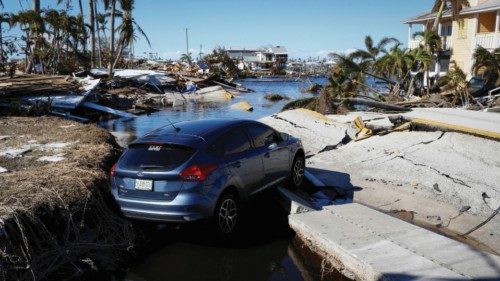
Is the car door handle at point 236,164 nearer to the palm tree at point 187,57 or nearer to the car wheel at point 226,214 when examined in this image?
the car wheel at point 226,214

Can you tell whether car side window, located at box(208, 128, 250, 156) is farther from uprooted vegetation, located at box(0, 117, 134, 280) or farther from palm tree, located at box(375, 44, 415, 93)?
palm tree, located at box(375, 44, 415, 93)

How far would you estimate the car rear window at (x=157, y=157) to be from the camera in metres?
6.63

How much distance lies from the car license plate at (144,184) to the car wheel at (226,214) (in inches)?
39.7

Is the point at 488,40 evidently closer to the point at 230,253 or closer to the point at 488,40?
the point at 488,40

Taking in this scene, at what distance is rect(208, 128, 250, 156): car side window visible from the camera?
7104mm

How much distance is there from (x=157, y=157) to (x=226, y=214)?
135cm

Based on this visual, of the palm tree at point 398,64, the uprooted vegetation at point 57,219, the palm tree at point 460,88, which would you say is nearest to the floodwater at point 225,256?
the uprooted vegetation at point 57,219

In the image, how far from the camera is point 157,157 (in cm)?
675

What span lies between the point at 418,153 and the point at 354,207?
4.41 metres

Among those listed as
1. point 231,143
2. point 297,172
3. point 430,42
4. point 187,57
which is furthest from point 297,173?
point 187,57

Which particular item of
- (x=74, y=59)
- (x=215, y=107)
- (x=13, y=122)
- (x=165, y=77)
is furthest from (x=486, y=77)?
(x=74, y=59)

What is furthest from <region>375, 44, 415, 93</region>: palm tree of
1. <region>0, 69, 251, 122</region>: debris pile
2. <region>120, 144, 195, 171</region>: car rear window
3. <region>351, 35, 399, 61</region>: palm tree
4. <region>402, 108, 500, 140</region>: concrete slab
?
<region>120, 144, 195, 171</region>: car rear window

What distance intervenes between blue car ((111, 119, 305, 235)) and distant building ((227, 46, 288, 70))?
10600 centimetres

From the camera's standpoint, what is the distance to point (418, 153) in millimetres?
11750
